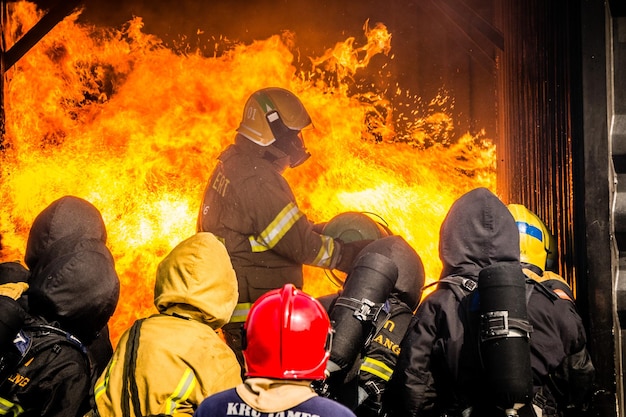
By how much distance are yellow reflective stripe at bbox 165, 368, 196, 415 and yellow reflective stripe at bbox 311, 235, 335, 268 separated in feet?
8.24

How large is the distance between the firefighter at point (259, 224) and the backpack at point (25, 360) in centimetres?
183

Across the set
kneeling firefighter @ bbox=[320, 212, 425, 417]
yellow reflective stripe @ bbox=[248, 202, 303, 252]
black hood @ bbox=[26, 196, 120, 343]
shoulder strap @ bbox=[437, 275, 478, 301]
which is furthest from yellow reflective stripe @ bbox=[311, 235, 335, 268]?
shoulder strap @ bbox=[437, 275, 478, 301]

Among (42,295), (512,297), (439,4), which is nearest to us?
(512,297)

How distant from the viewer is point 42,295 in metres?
4.10

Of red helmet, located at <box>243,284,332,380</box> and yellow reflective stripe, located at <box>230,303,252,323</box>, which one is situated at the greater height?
red helmet, located at <box>243,284,332,380</box>

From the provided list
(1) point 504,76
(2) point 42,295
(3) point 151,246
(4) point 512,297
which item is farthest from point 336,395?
(3) point 151,246

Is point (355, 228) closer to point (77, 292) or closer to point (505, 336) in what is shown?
point (77, 292)

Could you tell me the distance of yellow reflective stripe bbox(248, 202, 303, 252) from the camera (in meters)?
5.77

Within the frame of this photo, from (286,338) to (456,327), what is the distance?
138cm

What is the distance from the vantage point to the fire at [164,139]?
26.8 feet

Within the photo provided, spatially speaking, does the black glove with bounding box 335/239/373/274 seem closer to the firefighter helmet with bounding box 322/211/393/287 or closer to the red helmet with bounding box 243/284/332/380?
the firefighter helmet with bounding box 322/211/393/287

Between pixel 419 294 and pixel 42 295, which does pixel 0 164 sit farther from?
pixel 419 294

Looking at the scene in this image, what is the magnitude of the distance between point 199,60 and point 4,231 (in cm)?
293

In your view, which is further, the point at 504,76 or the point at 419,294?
the point at 504,76
